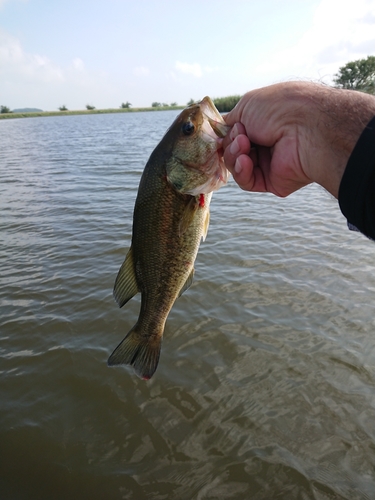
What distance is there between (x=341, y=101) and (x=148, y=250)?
1.59m

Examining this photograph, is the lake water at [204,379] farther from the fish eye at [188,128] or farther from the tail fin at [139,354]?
the fish eye at [188,128]

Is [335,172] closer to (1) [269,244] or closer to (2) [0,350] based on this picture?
(2) [0,350]

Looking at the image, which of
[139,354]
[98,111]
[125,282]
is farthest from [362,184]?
[98,111]

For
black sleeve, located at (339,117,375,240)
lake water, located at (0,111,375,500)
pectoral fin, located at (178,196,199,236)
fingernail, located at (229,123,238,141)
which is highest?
fingernail, located at (229,123,238,141)

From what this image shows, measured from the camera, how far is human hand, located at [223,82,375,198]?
206cm

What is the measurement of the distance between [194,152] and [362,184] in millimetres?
1136

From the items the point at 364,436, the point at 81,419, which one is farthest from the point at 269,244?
the point at 81,419

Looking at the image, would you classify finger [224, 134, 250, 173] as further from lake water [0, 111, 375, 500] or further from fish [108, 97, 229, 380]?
lake water [0, 111, 375, 500]

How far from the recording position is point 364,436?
11.9 feet

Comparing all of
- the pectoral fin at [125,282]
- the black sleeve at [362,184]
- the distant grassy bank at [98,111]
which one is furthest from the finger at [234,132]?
the distant grassy bank at [98,111]

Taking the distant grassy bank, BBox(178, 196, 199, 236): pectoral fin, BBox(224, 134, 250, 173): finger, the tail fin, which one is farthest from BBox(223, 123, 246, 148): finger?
the distant grassy bank

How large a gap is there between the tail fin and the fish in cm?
2

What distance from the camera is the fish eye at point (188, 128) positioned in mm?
2465

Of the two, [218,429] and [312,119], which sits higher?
[312,119]
